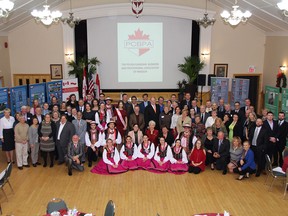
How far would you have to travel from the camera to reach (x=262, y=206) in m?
7.34

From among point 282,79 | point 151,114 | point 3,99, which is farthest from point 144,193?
point 282,79

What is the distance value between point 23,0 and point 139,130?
5715 mm

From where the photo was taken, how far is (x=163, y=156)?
30.3 ft

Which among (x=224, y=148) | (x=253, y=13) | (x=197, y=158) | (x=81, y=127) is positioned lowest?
(x=197, y=158)

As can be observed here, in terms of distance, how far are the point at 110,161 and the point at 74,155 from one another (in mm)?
991

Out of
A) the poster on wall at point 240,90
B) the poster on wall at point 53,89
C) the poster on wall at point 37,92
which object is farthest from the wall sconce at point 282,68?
the poster on wall at point 37,92

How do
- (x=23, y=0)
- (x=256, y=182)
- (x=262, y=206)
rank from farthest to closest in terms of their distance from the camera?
(x=23, y=0)
(x=256, y=182)
(x=262, y=206)

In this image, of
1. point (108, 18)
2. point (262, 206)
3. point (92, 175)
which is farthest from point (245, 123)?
point (108, 18)

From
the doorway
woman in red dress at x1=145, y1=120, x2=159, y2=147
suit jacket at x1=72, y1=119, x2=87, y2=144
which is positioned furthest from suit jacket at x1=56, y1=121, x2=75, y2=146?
the doorway

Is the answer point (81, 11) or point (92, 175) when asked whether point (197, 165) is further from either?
point (81, 11)

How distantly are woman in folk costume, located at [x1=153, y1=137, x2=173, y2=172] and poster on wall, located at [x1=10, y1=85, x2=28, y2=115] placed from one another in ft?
17.4

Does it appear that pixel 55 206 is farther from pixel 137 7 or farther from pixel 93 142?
pixel 137 7

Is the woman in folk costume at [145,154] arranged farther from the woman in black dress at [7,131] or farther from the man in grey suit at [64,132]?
the woman in black dress at [7,131]

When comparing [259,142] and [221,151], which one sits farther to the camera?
[221,151]
